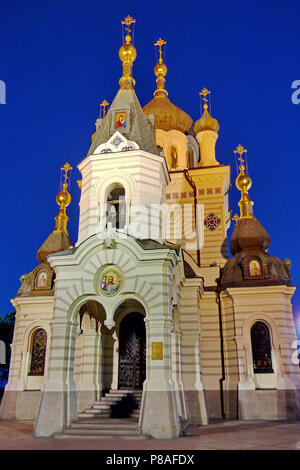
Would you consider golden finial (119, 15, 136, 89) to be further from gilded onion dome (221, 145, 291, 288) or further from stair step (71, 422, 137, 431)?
stair step (71, 422, 137, 431)

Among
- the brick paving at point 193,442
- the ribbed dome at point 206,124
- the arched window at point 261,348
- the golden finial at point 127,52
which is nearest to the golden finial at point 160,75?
the ribbed dome at point 206,124

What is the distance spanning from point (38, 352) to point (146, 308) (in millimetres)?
9084

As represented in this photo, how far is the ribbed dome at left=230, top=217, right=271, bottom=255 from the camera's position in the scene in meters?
19.6

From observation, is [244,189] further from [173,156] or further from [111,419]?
[111,419]

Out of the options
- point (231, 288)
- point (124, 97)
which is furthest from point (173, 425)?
point (124, 97)

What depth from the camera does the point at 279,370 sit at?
1670 cm

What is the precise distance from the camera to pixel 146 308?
1205 cm

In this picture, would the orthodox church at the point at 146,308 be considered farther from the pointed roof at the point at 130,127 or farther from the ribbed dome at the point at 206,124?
the ribbed dome at the point at 206,124

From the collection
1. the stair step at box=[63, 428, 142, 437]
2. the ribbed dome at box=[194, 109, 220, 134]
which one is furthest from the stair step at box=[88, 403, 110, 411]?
the ribbed dome at box=[194, 109, 220, 134]

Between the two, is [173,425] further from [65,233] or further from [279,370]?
[65,233]

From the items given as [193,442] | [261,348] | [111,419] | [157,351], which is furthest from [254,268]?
[193,442]

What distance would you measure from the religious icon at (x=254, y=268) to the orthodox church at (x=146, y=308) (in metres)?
0.09

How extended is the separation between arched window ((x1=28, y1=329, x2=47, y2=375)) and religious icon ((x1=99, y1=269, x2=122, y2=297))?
7739mm
